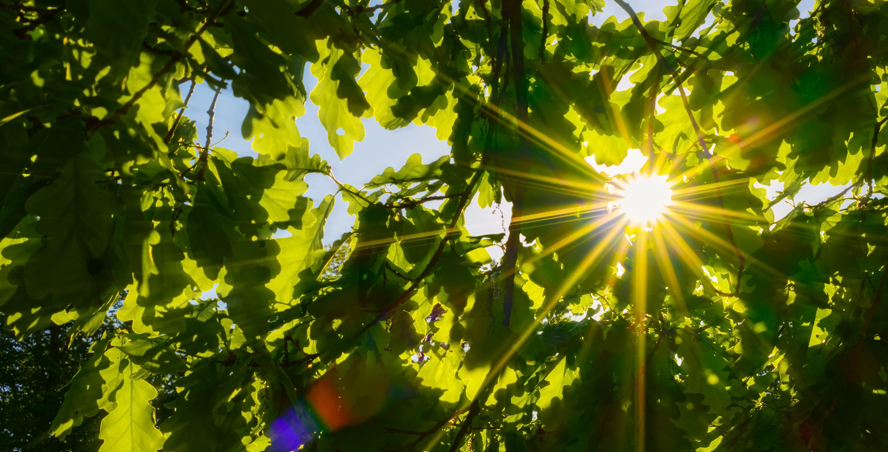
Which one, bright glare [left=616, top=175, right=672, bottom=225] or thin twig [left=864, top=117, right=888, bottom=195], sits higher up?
bright glare [left=616, top=175, right=672, bottom=225]

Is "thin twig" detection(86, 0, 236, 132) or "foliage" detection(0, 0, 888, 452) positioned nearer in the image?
"thin twig" detection(86, 0, 236, 132)

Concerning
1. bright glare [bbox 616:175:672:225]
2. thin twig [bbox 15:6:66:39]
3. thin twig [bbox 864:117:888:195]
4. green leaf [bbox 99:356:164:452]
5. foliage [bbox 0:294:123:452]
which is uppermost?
foliage [bbox 0:294:123:452]

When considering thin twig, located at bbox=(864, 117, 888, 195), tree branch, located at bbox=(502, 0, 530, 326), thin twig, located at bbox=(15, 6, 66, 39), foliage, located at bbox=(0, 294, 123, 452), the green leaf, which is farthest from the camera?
foliage, located at bbox=(0, 294, 123, 452)

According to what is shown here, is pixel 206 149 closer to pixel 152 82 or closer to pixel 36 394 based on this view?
pixel 152 82

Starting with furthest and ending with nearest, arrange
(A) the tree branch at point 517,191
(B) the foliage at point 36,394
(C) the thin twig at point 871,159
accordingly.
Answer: (B) the foliage at point 36,394 < (C) the thin twig at point 871,159 < (A) the tree branch at point 517,191

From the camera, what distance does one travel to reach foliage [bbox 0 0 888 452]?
3.70 ft

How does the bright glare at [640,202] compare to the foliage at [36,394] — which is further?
the foliage at [36,394]

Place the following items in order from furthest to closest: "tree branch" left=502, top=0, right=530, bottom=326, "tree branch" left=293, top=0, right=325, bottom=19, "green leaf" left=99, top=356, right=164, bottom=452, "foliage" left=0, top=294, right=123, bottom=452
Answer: "foliage" left=0, top=294, right=123, bottom=452 < "green leaf" left=99, top=356, right=164, bottom=452 < "tree branch" left=502, top=0, right=530, bottom=326 < "tree branch" left=293, top=0, right=325, bottom=19

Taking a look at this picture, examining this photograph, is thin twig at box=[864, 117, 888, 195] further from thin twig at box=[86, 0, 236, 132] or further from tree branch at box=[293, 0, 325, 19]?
thin twig at box=[86, 0, 236, 132]

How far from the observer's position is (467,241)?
1.87 meters

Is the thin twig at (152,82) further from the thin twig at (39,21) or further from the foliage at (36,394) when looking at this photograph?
the foliage at (36,394)

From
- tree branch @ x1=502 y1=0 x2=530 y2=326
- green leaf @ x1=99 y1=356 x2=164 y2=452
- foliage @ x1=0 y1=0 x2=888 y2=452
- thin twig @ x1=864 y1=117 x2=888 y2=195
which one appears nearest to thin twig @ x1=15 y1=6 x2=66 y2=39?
foliage @ x1=0 y1=0 x2=888 y2=452

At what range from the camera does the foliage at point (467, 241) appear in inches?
44.4

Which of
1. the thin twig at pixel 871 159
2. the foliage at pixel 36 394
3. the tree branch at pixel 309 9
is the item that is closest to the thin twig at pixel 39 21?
the tree branch at pixel 309 9
